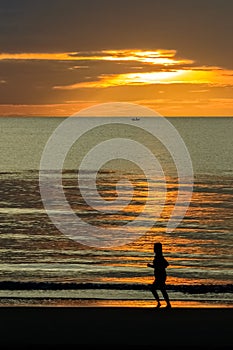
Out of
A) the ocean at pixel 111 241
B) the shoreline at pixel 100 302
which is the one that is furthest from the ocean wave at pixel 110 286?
the shoreline at pixel 100 302

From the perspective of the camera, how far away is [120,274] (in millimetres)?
33906

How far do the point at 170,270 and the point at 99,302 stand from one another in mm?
→ 9485
